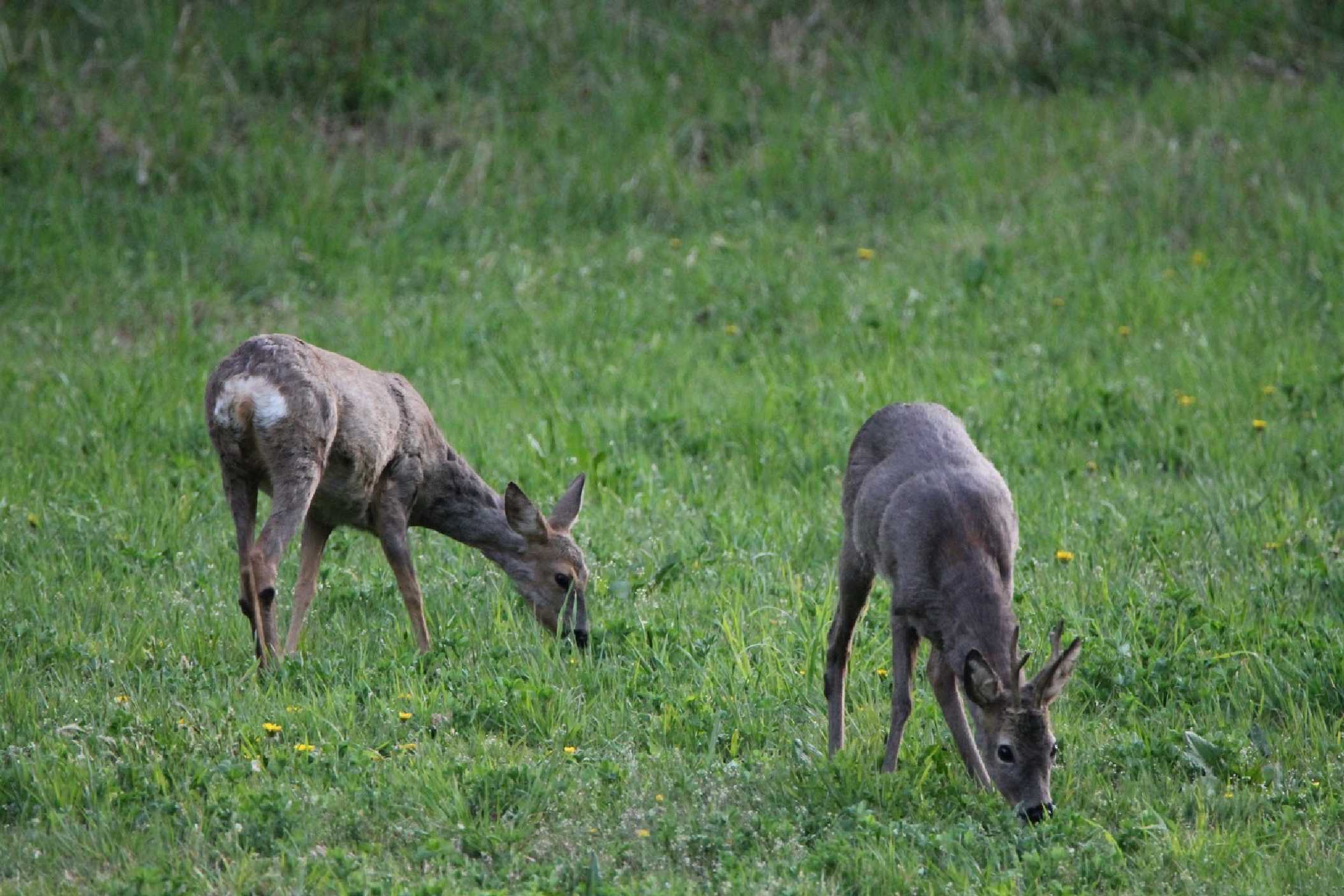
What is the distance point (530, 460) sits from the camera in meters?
8.80

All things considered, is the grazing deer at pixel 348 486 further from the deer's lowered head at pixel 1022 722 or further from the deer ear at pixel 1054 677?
the deer ear at pixel 1054 677

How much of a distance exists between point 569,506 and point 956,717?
2.59 m

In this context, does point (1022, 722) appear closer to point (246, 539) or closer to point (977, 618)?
point (977, 618)

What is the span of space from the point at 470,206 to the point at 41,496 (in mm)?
5300

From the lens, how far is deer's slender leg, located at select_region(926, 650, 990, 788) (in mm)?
5562

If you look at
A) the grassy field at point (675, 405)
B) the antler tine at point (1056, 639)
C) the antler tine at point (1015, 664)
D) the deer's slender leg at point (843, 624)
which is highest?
the antler tine at point (1056, 639)

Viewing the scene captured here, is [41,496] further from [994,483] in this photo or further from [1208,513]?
[1208,513]

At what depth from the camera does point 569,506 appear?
760cm

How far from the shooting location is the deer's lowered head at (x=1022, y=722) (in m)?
5.23

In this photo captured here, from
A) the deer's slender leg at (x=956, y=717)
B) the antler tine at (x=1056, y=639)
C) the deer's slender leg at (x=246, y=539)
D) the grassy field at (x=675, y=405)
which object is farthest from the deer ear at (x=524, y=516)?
the antler tine at (x=1056, y=639)

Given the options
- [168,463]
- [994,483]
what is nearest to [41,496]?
[168,463]

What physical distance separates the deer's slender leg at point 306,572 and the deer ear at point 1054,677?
10.3 ft

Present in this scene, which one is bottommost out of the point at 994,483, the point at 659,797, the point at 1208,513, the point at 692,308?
the point at 692,308

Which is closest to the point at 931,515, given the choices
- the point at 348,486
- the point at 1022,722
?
the point at 1022,722
